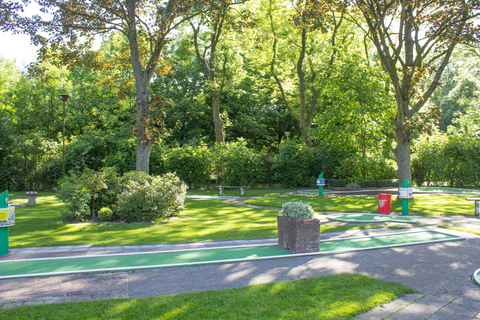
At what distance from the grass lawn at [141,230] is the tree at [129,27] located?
424 cm

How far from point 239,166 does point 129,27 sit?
11260 millimetres

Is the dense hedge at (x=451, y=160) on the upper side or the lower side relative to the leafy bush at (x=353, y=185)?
upper

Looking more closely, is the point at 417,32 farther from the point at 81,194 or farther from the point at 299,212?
the point at 81,194

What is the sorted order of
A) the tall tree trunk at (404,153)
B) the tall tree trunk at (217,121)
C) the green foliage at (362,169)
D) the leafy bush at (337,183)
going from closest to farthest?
the tall tree trunk at (404,153) → the leafy bush at (337,183) → the green foliage at (362,169) → the tall tree trunk at (217,121)

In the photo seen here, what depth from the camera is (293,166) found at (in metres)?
22.9

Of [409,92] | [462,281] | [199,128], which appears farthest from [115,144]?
[462,281]

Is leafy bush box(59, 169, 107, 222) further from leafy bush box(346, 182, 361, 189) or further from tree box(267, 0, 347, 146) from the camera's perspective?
tree box(267, 0, 347, 146)

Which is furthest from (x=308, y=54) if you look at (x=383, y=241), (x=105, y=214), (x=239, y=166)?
(x=383, y=241)

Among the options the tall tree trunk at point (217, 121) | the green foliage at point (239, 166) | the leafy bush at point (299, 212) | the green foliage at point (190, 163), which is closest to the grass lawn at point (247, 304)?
the leafy bush at point (299, 212)

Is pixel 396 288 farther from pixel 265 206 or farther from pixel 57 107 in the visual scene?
pixel 57 107

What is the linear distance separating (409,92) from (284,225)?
38.5 ft

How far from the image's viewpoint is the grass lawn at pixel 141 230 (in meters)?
8.10

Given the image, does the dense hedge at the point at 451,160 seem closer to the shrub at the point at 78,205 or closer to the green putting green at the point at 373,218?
the green putting green at the point at 373,218

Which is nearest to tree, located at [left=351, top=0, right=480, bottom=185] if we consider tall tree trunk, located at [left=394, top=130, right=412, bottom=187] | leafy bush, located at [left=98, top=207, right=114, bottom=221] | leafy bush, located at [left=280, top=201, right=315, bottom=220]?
tall tree trunk, located at [left=394, top=130, right=412, bottom=187]
